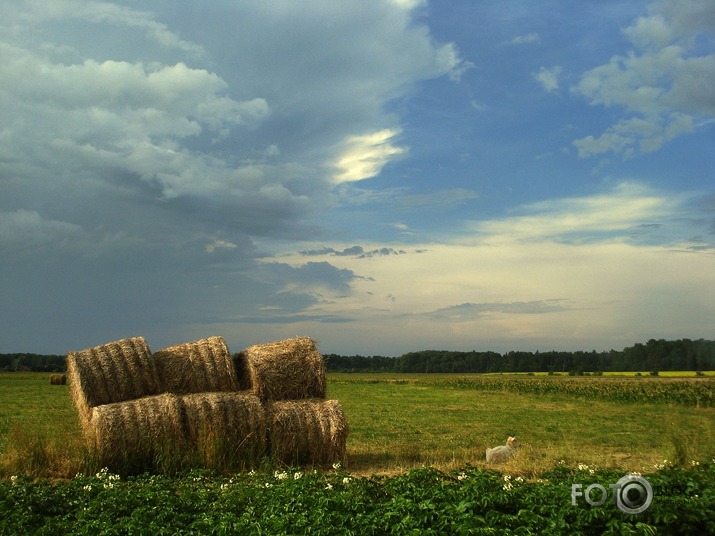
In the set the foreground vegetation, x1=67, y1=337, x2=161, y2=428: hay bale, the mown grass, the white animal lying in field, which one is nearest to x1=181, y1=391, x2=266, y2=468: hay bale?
x1=67, y1=337, x2=161, y2=428: hay bale

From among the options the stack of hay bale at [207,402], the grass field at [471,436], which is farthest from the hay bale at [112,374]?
the grass field at [471,436]

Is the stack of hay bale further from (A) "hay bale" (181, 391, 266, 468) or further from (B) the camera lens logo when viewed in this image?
(B) the camera lens logo

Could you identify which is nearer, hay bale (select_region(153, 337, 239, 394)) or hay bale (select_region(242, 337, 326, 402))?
hay bale (select_region(242, 337, 326, 402))

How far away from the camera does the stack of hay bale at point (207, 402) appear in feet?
35.1

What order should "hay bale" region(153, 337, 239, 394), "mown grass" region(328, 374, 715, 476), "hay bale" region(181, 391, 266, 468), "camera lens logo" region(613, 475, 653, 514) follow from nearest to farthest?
"camera lens logo" region(613, 475, 653, 514), "hay bale" region(181, 391, 266, 468), "mown grass" region(328, 374, 715, 476), "hay bale" region(153, 337, 239, 394)

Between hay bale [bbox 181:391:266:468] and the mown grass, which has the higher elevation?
hay bale [bbox 181:391:266:468]

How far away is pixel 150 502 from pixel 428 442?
925 cm

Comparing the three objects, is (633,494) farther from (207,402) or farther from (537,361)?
(537,361)

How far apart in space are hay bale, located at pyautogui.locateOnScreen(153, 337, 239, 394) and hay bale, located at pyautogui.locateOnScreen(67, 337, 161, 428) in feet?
0.84

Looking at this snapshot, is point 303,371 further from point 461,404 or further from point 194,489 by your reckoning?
point 461,404

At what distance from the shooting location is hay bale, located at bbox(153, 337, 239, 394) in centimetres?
1227

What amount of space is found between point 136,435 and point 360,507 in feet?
17.4

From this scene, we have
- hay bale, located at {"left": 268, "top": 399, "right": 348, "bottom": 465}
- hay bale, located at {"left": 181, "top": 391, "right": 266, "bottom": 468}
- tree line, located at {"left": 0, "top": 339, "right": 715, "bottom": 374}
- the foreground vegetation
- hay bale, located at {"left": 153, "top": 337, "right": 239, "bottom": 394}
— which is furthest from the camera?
tree line, located at {"left": 0, "top": 339, "right": 715, "bottom": 374}

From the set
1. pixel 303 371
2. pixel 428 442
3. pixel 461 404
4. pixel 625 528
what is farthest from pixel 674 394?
pixel 625 528
